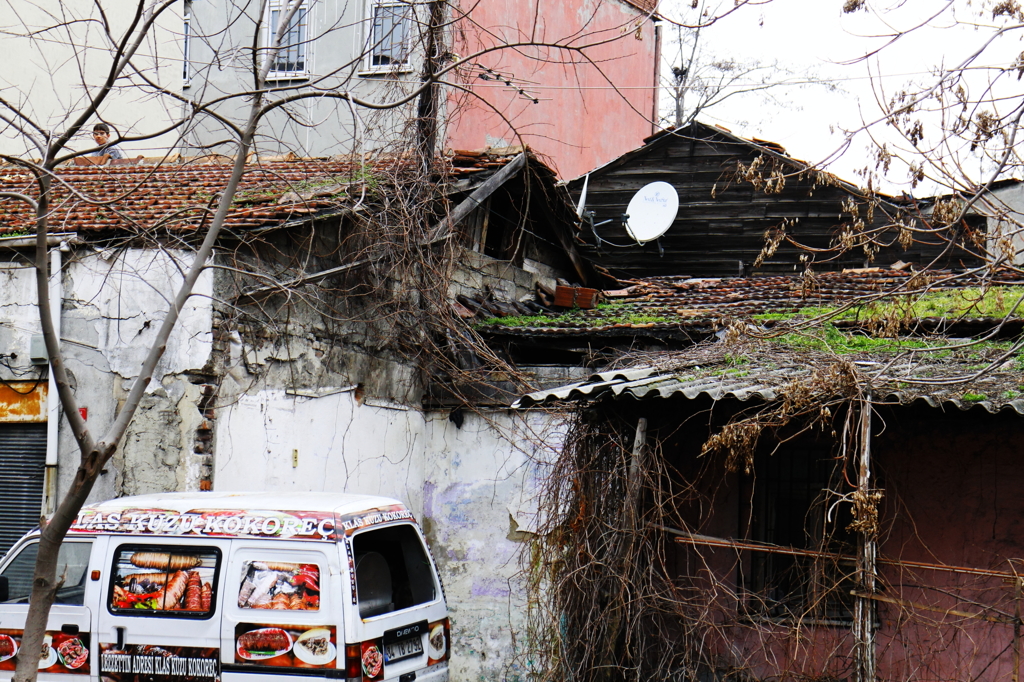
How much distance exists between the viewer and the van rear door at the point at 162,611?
6.16 m

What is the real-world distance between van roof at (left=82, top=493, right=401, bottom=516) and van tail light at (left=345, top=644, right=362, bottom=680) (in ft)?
2.78

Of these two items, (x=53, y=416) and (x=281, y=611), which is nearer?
(x=281, y=611)

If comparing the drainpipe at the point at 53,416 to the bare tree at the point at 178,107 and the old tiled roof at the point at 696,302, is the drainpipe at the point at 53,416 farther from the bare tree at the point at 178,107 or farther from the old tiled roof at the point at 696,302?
the old tiled roof at the point at 696,302

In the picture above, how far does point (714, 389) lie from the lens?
6.73 meters

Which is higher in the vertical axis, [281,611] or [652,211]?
[652,211]

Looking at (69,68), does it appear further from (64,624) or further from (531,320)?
(64,624)

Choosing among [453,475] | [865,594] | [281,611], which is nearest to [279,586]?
[281,611]

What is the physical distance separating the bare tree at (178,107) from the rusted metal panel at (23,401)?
1.22 feet

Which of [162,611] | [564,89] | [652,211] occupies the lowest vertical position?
[162,611]

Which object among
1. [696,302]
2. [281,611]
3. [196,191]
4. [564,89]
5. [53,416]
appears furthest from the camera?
[564,89]

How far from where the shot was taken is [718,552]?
8.31m

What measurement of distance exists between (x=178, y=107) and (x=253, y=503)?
7.36 m

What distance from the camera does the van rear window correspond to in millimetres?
6254

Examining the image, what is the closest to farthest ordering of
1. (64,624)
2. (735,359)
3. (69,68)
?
(64,624)
(735,359)
(69,68)
